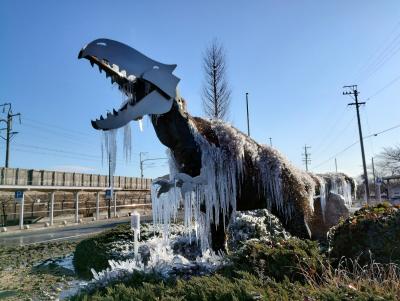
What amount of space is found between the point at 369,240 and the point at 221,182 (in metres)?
2.02

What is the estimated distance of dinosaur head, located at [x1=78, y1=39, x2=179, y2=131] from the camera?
167 inches

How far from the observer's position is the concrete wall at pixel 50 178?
2535cm

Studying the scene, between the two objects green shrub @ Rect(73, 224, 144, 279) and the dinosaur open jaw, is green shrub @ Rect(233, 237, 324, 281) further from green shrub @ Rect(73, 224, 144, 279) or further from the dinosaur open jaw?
green shrub @ Rect(73, 224, 144, 279)

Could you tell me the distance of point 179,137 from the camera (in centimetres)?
473

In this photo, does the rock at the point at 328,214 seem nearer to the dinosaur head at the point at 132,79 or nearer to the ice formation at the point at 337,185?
the ice formation at the point at 337,185

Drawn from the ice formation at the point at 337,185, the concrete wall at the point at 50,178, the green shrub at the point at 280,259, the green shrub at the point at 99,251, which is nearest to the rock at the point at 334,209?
the ice formation at the point at 337,185

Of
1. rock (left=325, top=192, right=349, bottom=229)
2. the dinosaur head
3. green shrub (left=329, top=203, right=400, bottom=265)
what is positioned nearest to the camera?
the dinosaur head

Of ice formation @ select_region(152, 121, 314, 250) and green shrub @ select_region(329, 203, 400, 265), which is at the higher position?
ice formation @ select_region(152, 121, 314, 250)

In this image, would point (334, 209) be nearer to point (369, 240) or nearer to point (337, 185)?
point (337, 185)

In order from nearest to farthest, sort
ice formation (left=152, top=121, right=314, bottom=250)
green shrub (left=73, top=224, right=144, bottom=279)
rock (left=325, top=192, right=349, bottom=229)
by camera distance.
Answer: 1. ice formation (left=152, top=121, right=314, bottom=250)
2. green shrub (left=73, top=224, right=144, bottom=279)
3. rock (left=325, top=192, right=349, bottom=229)

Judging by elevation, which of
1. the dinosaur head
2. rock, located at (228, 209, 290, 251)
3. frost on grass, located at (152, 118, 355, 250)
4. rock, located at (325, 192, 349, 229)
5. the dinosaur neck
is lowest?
rock, located at (228, 209, 290, 251)

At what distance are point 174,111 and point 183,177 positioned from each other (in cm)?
83

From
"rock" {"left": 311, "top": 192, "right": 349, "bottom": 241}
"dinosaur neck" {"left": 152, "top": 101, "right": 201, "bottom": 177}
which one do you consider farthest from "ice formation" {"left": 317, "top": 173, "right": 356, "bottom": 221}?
"dinosaur neck" {"left": 152, "top": 101, "right": 201, "bottom": 177}

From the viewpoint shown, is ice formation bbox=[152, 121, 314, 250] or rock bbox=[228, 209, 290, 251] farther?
rock bbox=[228, 209, 290, 251]
